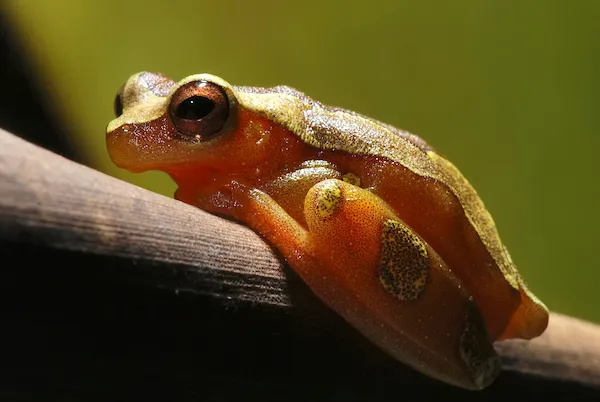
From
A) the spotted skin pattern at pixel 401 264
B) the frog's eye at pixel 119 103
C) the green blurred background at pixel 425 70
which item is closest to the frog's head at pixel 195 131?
the frog's eye at pixel 119 103

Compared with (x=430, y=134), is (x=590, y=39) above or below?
above

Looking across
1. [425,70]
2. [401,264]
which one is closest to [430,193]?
[401,264]

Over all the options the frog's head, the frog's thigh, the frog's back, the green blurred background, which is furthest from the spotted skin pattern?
the green blurred background

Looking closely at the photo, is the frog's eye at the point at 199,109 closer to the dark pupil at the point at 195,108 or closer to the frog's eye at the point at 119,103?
the dark pupil at the point at 195,108

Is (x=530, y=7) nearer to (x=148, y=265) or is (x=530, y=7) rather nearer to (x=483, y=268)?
(x=483, y=268)

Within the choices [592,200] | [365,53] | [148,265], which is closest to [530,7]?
[365,53]

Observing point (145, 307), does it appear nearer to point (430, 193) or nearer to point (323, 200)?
point (323, 200)

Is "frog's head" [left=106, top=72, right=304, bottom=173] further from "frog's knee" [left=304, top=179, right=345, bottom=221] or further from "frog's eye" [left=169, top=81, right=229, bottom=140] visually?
"frog's knee" [left=304, top=179, right=345, bottom=221]

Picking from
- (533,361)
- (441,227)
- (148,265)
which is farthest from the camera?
(533,361)
